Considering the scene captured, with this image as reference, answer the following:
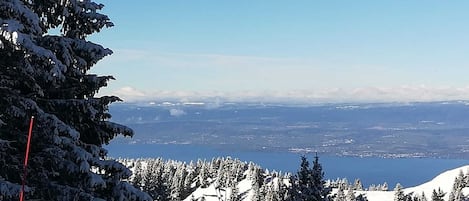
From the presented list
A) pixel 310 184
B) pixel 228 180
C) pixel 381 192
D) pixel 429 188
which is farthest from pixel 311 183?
pixel 228 180

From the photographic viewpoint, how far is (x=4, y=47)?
7496mm

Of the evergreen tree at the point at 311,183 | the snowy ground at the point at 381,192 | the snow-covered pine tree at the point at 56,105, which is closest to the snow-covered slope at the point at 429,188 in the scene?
the snowy ground at the point at 381,192

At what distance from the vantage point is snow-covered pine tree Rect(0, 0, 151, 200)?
7.85m

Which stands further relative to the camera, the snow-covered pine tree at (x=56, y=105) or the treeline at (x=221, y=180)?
the treeline at (x=221, y=180)

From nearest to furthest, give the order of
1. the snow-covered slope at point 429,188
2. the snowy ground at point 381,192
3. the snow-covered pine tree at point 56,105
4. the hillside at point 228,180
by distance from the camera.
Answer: the snow-covered pine tree at point 56,105
the snow-covered slope at point 429,188
the snowy ground at point 381,192
the hillside at point 228,180

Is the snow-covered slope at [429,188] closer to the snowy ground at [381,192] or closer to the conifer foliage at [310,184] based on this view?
the snowy ground at [381,192]

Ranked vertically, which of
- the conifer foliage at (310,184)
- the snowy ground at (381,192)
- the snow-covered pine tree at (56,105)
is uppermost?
the snow-covered pine tree at (56,105)

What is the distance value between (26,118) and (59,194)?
4.55 feet

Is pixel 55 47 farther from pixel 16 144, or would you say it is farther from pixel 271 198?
pixel 271 198

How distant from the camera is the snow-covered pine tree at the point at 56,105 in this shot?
7852 millimetres

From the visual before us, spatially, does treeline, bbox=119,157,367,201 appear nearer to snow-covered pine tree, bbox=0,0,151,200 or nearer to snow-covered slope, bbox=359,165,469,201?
snow-covered slope, bbox=359,165,469,201

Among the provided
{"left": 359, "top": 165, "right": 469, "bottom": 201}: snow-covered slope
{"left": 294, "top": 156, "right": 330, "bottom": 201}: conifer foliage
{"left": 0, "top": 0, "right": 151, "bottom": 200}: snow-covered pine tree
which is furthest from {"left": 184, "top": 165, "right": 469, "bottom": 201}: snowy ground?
{"left": 0, "top": 0, "right": 151, "bottom": 200}: snow-covered pine tree

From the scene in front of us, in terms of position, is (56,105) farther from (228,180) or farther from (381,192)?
(228,180)

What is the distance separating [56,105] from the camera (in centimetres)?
920
